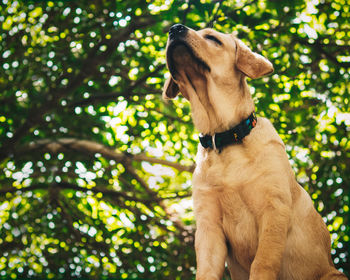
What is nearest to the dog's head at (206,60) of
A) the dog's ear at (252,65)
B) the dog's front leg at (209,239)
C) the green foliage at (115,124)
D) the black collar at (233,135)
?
the dog's ear at (252,65)

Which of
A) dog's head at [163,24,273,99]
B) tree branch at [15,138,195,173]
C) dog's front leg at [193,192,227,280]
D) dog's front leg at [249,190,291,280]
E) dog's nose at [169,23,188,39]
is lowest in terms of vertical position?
tree branch at [15,138,195,173]

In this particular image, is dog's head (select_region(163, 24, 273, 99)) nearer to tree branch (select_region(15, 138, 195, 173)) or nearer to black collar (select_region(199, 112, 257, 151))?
black collar (select_region(199, 112, 257, 151))

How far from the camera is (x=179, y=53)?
8.08 feet

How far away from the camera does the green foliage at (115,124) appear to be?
4.66 m

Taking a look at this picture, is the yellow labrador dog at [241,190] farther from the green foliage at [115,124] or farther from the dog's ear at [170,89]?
the green foliage at [115,124]

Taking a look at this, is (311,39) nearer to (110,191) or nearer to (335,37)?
(335,37)

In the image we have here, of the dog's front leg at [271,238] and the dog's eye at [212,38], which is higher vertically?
the dog's eye at [212,38]

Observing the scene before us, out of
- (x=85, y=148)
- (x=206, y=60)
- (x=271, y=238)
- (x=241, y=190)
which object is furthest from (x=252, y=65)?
(x=85, y=148)

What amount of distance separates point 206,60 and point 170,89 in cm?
41

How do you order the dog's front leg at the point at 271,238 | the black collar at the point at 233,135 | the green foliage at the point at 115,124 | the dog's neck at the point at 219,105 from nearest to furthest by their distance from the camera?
the dog's front leg at the point at 271,238, the black collar at the point at 233,135, the dog's neck at the point at 219,105, the green foliage at the point at 115,124

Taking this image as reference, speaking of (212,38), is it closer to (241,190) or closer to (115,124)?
(241,190)

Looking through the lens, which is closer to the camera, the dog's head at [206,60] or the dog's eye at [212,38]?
the dog's head at [206,60]

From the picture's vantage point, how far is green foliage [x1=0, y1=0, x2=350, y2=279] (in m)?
4.66

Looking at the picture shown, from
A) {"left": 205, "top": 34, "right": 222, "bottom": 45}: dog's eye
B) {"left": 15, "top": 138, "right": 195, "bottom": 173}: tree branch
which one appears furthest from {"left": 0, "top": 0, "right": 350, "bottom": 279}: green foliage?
{"left": 205, "top": 34, "right": 222, "bottom": 45}: dog's eye
